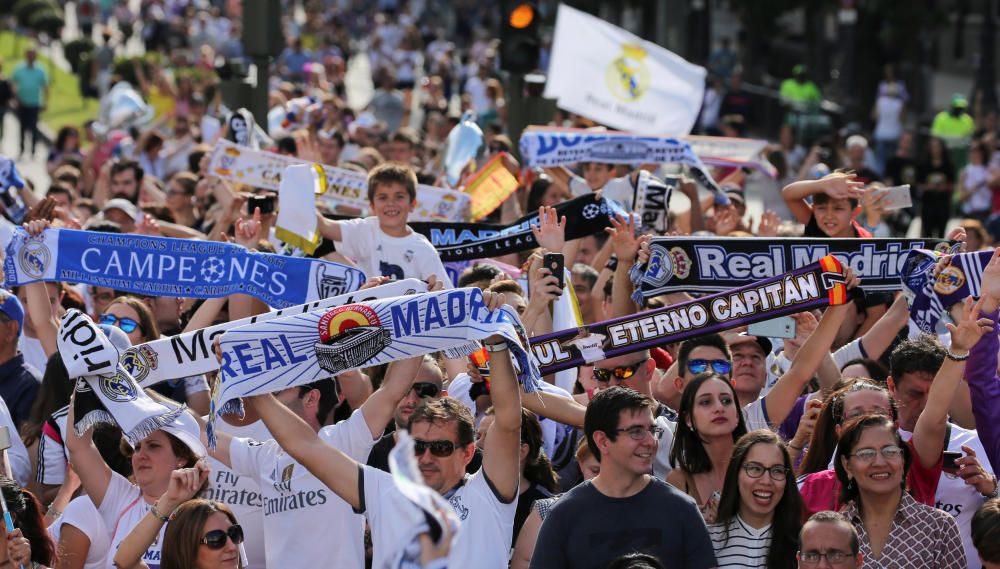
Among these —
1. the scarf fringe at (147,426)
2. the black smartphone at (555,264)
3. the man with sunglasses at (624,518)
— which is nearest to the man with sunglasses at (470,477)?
the man with sunglasses at (624,518)

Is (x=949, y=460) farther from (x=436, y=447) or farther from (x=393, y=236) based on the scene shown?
(x=393, y=236)

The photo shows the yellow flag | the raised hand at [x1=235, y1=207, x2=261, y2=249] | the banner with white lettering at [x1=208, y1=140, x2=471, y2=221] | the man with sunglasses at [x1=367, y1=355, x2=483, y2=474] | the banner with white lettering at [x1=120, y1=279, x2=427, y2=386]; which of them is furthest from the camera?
the yellow flag

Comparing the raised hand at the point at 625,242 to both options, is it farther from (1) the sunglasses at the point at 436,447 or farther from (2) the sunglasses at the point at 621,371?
(1) the sunglasses at the point at 436,447

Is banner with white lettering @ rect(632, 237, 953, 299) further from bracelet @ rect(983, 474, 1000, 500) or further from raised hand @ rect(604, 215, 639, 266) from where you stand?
bracelet @ rect(983, 474, 1000, 500)

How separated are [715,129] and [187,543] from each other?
24049 millimetres

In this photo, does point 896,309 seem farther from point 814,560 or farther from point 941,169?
point 941,169

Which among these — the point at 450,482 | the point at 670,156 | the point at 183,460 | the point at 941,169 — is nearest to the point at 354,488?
the point at 450,482

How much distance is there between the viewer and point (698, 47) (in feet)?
137

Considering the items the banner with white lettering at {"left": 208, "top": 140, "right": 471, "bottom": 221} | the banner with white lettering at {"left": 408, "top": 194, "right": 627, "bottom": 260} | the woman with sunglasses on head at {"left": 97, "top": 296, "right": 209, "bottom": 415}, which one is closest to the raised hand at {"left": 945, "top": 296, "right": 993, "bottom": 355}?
the banner with white lettering at {"left": 408, "top": 194, "right": 627, "bottom": 260}

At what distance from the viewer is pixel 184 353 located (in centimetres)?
762

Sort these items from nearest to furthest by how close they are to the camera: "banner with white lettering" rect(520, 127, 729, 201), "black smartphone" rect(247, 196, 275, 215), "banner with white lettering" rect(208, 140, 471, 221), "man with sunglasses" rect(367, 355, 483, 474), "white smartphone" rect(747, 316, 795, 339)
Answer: "man with sunglasses" rect(367, 355, 483, 474) → "white smartphone" rect(747, 316, 795, 339) → "black smartphone" rect(247, 196, 275, 215) → "banner with white lettering" rect(208, 140, 471, 221) → "banner with white lettering" rect(520, 127, 729, 201)

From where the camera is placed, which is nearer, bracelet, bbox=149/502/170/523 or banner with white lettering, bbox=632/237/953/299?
bracelet, bbox=149/502/170/523

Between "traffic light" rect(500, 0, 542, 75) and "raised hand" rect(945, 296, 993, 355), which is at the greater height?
"traffic light" rect(500, 0, 542, 75)

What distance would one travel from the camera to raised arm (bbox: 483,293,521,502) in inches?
238
